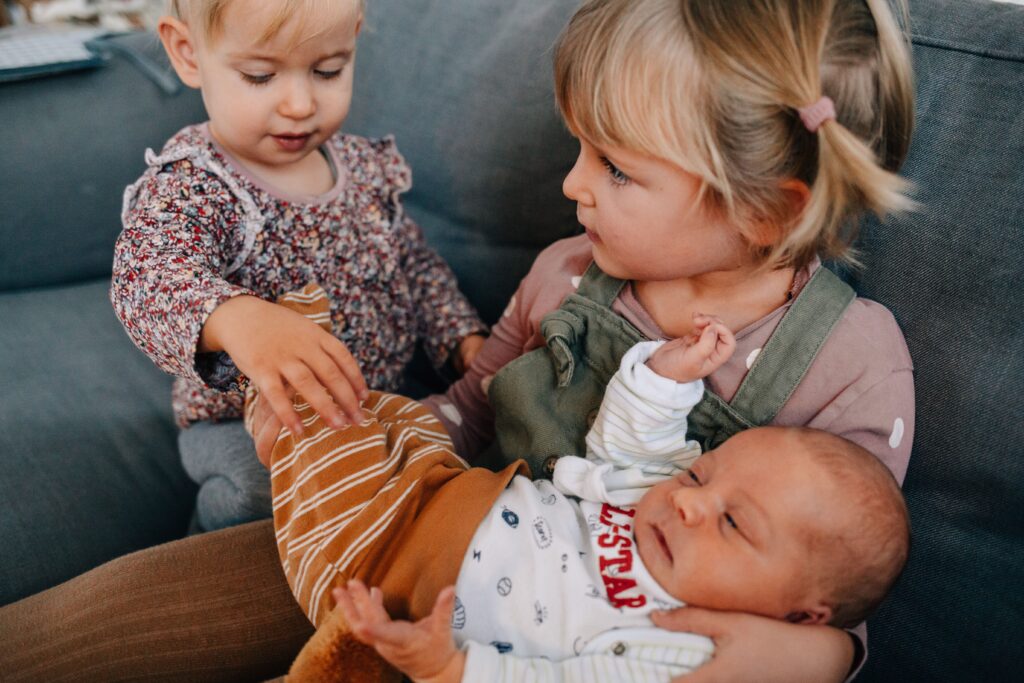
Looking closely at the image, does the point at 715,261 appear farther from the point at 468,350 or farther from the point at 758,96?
the point at 468,350

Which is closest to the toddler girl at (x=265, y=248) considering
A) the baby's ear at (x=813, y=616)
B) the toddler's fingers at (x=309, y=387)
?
the toddler's fingers at (x=309, y=387)

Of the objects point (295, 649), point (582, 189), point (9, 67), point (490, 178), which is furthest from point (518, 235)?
point (9, 67)

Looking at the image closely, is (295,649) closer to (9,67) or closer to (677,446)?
(677,446)

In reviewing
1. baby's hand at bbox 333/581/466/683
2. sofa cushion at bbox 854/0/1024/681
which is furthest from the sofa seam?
baby's hand at bbox 333/581/466/683

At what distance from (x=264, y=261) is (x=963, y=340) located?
86 cm

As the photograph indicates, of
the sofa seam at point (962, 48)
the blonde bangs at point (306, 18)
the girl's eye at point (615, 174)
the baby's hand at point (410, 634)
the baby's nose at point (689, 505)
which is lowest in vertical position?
the baby's hand at point (410, 634)

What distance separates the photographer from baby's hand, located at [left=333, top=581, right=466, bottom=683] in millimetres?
690

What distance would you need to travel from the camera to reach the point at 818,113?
76 cm

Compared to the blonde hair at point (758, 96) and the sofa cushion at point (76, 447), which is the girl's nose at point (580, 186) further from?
the sofa cushion at point (76, 447)

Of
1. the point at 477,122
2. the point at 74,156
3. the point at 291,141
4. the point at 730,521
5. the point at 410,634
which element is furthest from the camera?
the point at 74,156

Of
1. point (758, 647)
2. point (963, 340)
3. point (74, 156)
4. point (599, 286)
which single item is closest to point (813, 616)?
point (758, 647)

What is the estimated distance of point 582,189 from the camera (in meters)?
0.91

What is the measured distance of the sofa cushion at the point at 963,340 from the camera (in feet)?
2.79

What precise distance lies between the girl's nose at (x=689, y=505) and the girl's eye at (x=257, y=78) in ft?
2.35
